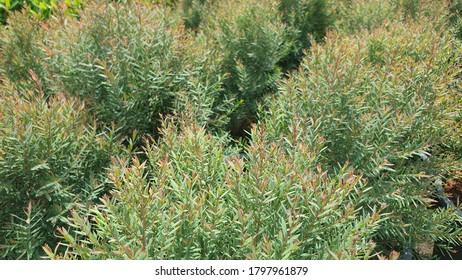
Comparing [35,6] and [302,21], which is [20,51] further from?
[302,21]

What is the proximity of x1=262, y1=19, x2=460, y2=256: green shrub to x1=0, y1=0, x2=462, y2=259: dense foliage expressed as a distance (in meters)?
0.01

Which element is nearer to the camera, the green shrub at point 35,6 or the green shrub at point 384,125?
the green shrub at point 384,125

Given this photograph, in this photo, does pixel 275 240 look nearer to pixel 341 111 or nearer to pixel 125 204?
pixel 125 204

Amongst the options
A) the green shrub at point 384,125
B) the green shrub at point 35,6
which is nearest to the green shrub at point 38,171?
the green shrub at point 384,125

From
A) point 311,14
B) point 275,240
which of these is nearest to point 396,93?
point 275,240

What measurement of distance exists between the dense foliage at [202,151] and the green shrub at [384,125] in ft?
0.04

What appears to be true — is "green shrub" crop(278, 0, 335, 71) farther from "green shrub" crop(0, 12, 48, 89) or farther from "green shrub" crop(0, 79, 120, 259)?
"green shrub" crop(0, 79, 120, 259)

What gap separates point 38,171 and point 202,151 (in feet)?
2.90

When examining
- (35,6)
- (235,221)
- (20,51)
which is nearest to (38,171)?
(235,221)

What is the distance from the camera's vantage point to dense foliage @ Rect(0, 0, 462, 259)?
5.31 ft

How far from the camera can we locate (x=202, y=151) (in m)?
1.95

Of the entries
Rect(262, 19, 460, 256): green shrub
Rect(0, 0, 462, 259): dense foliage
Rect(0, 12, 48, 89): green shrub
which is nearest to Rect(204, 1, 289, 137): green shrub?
Rect(0, 0, 462, 259): dense foliage

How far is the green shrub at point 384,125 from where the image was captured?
231 cm

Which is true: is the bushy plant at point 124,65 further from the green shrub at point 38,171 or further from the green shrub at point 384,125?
the green shrub at point 384,125
